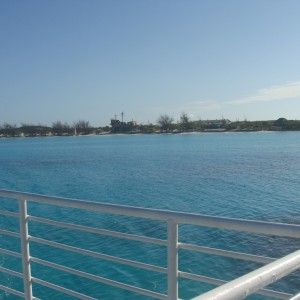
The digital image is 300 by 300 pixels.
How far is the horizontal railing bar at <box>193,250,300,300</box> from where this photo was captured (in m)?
1.13

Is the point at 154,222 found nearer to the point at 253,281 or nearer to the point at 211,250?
the point at 211,250

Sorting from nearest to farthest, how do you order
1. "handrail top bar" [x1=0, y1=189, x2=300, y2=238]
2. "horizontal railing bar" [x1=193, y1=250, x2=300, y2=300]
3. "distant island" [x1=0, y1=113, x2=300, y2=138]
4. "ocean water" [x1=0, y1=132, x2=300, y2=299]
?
"horizontal railing bar" [x1=193, y1=250, x2=300, y2=300] → "handrail top bar" [x1=0, y1=189, x2=300, y2=238] → "ocean water" [x1=0, y1=132, x2=300, y2=299] → "distant island" [x1=0, y1=113, x2=300, y2=138]

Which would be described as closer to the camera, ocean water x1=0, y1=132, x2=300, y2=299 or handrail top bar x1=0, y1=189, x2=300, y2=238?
handrail top bar x1=0, y1=189, x2=300, y2=238

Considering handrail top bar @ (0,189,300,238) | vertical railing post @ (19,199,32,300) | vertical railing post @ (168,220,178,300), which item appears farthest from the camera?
vertical railing post @ (19,199,32,300)

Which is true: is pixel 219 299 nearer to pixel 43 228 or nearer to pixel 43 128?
pixel 43 228

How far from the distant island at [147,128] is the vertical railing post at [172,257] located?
170939 millimetres

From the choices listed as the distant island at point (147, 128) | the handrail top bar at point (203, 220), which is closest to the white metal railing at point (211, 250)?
the handrail top bar at point (203, 220)

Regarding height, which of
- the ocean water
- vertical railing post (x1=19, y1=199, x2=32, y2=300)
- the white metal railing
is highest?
the white metal railing

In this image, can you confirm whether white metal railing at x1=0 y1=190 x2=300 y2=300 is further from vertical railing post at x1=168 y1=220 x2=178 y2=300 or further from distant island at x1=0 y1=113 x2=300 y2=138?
distant island at x1=0 y1=113 x2=300 y2=138

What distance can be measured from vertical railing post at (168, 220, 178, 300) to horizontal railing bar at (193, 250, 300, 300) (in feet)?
2.96

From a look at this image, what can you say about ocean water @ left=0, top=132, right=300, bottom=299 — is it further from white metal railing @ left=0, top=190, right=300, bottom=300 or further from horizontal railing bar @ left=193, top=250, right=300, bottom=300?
horizontal railing bar @ left=193, top=250, right=300, bottom=300

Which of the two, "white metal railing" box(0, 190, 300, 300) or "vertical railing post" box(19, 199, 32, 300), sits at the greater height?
"white metal railing" box(0, 190, 300, 300)

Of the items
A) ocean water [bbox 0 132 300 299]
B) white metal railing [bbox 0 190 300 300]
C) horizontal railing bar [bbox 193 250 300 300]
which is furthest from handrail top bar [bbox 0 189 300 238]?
ocean water [bbox 0 132 300 299]

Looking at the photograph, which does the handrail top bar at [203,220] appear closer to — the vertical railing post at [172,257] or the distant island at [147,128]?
the vertical railing post at [172,257]
